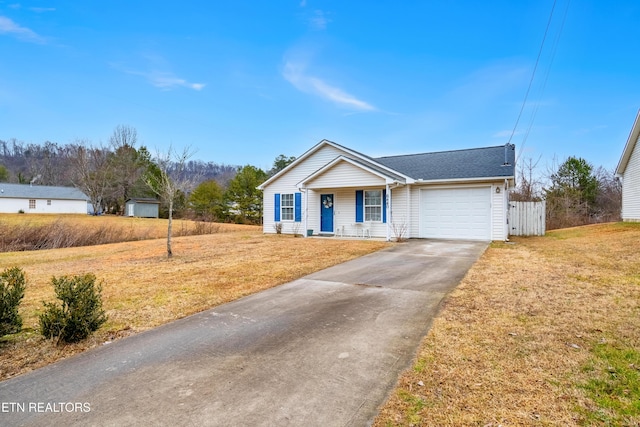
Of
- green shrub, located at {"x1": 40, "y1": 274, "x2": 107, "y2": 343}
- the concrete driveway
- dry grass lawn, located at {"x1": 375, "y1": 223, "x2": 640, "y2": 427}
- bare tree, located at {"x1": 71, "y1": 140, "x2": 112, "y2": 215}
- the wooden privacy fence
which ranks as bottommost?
the concrete driveway

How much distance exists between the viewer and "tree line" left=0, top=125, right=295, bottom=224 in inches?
1362

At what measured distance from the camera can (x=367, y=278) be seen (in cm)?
657

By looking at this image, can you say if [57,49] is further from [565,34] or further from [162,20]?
[565,34]

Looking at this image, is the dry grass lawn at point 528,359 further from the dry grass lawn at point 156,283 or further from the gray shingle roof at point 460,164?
the gray shingle roof at point 460,164

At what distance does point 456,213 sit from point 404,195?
2289 millimetres

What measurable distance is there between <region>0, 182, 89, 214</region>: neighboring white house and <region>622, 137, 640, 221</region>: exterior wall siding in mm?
60161

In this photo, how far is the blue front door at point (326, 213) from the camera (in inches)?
607

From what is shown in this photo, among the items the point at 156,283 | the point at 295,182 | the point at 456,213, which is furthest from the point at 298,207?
the point at 156,283

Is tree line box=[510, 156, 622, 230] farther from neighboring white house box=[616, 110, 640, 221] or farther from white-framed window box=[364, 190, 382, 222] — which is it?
white-framed window box=[364, 190, 382, 222]

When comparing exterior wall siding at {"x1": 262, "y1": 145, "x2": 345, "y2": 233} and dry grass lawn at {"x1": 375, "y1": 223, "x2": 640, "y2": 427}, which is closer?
dry grass lawn at {"x1": 375, "y1": 223, "x2": 640, "y2": 427}

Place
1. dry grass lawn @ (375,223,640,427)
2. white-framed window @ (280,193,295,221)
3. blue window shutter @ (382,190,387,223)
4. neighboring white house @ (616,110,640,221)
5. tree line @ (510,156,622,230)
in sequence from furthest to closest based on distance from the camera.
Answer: tree line @ (510,156,622,230) → white-framed window @ (280,193,295,221) → neighboring white house @ (616,110,640,221) → blue window shutter @ (382,190,387,223) → dry grass lawn @ (375,223,640,427)

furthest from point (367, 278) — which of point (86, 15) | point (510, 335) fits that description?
point (86, 15)

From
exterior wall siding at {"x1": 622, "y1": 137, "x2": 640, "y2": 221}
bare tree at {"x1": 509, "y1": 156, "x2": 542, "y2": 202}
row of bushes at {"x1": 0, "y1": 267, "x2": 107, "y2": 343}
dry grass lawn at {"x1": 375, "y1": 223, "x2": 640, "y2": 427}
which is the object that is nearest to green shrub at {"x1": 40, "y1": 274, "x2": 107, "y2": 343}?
row of bushes at {"x1": 0, "y1": 267, "x2": 107, "y2": 343}

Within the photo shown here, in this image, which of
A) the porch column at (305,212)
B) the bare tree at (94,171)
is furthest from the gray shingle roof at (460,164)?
the bare tree at (94,171)
